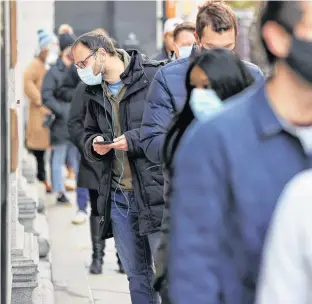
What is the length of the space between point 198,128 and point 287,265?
0.48 metres

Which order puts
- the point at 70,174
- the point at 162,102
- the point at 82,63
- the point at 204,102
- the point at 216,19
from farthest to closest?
the point at 70,174 < the point at 82,63 < the point at 162,102 < the point at 216,19 < the point at 204,102

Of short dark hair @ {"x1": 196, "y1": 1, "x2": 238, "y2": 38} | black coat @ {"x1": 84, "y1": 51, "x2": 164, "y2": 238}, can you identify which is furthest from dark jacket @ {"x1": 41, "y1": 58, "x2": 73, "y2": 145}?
short dark hair @ {"x1": 196, "y1": 1, "x2": 238, "y2": 38}

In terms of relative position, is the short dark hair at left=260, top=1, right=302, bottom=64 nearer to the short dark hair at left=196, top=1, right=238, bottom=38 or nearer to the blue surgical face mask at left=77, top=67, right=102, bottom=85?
the short dark hair at left=196, top=1, right=238, bottom=38

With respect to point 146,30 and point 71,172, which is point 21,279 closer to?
point 71,172

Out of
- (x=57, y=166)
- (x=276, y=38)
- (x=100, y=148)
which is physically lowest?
(x=57, y=166)

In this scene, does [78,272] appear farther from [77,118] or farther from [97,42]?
[97,42]

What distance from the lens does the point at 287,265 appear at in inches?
105

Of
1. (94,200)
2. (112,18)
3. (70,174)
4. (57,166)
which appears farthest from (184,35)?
(112,18)

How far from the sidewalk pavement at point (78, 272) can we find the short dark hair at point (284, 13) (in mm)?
5060

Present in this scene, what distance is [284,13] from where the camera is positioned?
2.94 m

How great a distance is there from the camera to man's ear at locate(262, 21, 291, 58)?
2930mm

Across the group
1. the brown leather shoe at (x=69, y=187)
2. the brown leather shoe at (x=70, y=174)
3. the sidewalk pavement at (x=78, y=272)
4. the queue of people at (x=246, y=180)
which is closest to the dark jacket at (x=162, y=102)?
the queue of people at (x=246, y=180)

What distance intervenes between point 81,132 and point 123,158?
2.32 m

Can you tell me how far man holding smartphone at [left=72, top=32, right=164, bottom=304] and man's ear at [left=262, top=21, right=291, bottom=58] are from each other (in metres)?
2.95
